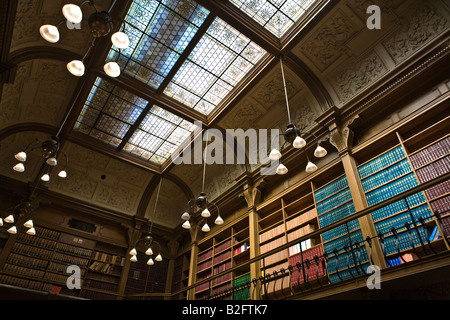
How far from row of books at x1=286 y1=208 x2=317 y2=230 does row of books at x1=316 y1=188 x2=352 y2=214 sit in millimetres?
123

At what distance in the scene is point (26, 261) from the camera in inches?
264

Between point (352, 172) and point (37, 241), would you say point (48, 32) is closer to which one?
point (352, 172)

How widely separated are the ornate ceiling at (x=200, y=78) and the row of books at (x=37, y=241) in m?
1.24

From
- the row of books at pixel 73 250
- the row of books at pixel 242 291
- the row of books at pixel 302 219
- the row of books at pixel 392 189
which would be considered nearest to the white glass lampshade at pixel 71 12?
the row of books at pixel 392 189

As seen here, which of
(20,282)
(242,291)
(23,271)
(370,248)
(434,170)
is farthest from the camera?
(23,271)

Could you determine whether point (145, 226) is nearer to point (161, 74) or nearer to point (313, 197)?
point (161, 74)

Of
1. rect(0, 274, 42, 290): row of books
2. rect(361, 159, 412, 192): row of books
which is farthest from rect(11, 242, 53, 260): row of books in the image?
rect(361, 159, 412, 192): row of books

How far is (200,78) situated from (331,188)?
331 centimetres

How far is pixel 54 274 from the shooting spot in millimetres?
6887

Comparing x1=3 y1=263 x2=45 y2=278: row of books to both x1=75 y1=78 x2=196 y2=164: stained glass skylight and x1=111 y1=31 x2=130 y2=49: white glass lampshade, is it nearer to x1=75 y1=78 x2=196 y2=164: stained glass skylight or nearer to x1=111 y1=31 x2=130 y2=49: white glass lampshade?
x1=75 y1=78 x2=196 y2=164: stained glass skylight

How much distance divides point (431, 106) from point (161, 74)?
4623mm

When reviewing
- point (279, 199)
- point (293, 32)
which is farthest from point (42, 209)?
point (293, 32)

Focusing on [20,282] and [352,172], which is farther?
[20,282]

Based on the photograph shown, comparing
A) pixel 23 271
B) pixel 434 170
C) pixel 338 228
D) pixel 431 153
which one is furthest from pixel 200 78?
pixel 23 271
